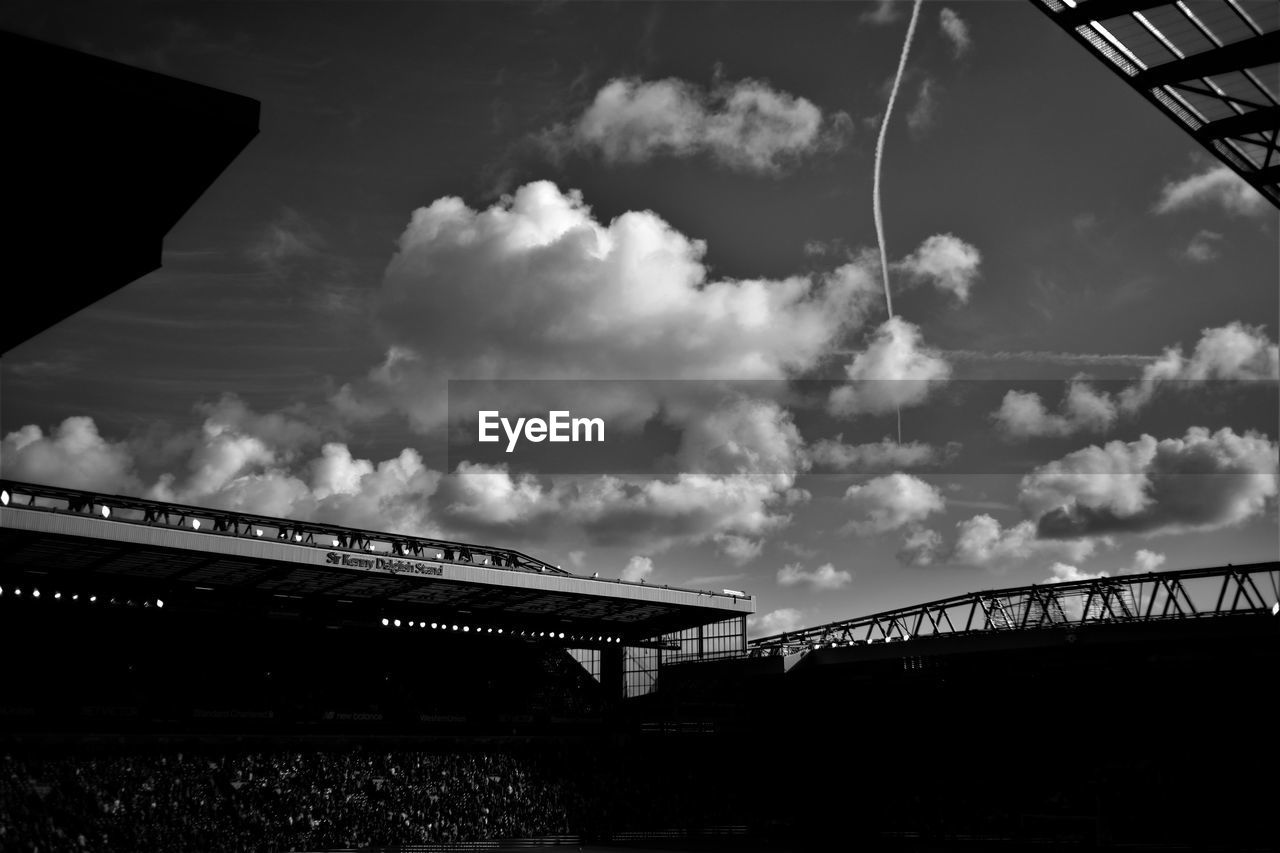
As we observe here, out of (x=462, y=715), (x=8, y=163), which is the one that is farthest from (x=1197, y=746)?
(x=8, y=163)

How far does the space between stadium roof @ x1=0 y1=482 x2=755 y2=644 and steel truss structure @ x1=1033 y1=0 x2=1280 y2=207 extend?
40.3 meters

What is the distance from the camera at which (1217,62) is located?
19.5 m

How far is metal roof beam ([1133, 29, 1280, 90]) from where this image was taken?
18797 mm

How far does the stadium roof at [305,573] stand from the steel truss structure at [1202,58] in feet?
132

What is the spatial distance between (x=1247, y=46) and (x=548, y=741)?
5477 centimetres

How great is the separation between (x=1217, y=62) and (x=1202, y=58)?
288mm

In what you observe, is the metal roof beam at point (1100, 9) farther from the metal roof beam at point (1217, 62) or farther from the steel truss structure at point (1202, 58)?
the metal roof beam at point (1217, 62)

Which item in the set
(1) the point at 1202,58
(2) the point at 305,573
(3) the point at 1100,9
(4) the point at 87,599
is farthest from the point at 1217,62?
(4) the point at 87,599

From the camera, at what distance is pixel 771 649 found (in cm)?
6397

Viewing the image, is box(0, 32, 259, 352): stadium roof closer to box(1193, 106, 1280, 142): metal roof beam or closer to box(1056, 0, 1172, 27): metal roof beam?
box(1056, 0, 1172, 27): metal roof beam

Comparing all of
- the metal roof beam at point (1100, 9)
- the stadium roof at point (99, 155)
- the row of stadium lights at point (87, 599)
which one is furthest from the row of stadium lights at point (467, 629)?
the stadium roof at point (99, 155)

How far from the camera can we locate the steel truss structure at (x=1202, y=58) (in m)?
18.5

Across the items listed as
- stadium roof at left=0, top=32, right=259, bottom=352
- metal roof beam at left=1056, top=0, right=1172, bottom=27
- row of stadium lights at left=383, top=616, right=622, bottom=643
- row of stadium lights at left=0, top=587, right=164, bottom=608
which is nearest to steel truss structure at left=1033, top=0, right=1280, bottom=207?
metal roof beam at left=1056, top=0, right=1172, bottom=27

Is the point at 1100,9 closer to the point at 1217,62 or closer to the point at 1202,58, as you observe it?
the point at 1202,58
